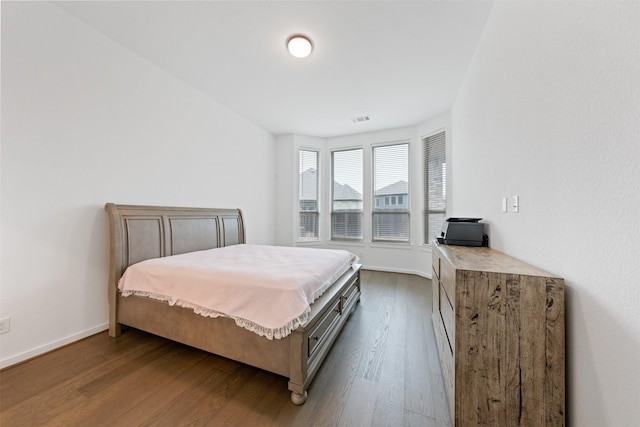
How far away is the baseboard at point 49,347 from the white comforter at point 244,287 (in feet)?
1.73

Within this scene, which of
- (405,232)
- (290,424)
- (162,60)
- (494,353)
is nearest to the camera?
(494,353)

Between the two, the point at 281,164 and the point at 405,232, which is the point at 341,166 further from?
the point at 405,232

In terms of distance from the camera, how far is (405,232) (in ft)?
14.3

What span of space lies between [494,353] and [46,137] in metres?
3.38

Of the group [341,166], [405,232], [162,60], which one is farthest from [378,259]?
[162,60]

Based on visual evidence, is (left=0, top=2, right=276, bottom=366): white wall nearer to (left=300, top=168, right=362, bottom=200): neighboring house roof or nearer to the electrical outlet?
the electrical outlet

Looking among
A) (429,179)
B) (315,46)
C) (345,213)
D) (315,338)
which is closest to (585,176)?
(315,338)

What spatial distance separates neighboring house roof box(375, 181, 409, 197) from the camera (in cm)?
431

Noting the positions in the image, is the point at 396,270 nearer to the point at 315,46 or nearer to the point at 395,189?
the point at 395,189

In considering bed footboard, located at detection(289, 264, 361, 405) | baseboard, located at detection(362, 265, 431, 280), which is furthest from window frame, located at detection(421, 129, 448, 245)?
bed footboard, located at detection(289, 264, 361, 405)

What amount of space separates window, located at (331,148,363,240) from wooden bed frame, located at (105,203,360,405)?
6.96ft

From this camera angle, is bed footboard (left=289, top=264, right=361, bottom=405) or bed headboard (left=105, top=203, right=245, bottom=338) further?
bed headboard (left=105, top=203, right=245, bottom=338)

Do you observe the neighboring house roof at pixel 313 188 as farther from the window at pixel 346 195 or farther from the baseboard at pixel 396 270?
the baseboard at pixel 396 270

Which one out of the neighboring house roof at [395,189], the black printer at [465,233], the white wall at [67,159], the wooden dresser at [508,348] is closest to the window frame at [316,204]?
the neighboring house roof at [395,189]
